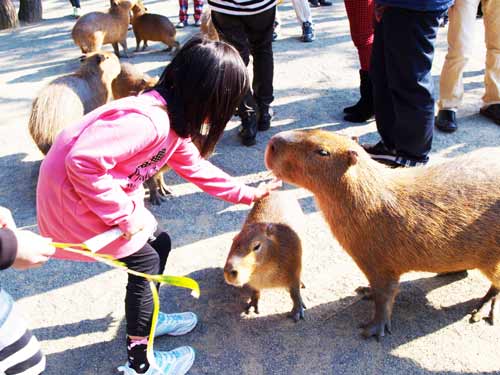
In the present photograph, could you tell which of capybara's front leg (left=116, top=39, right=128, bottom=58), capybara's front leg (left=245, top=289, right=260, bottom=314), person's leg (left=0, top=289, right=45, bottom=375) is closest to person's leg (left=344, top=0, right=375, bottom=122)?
capybara's front leg (left=245, top=289, right=260, bottom=314)

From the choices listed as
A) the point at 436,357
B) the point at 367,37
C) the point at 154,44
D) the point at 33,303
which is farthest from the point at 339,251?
the point at 154,44

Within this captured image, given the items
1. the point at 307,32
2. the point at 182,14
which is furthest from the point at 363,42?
the point at 182,14

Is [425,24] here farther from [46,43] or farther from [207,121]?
[46,43]

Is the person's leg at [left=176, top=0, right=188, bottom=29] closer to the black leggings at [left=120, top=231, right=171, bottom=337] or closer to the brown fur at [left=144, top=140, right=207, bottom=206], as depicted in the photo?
the brown fur at [left=144, top=140, right=207, bottom=206]

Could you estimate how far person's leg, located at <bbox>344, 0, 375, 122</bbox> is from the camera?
13.6 feet

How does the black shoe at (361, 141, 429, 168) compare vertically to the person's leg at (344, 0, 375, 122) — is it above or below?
below

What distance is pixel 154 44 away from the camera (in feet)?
24.7

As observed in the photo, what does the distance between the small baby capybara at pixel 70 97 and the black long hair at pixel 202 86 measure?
219 cm

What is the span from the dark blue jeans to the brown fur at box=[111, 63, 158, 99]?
1.93m

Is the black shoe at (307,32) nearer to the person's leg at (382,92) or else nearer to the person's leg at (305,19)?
the person's leg at (305,19)

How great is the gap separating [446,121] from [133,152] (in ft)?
10.7

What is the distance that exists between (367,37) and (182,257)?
262 cm

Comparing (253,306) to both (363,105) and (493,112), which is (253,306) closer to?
(363,105)

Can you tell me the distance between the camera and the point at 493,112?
4285 mm
